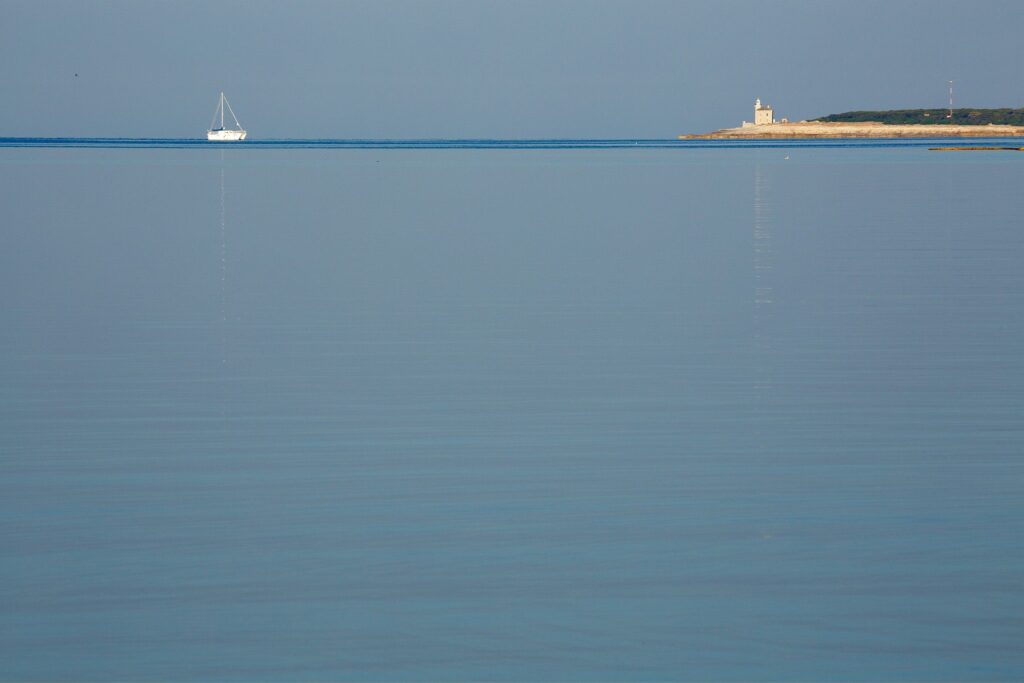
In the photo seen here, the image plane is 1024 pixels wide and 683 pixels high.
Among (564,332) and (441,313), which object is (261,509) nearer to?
(564,332)

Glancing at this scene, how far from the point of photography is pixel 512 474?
888cm

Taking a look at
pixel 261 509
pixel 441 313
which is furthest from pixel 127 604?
pixel 441 313

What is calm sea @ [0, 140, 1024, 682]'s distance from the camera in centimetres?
620

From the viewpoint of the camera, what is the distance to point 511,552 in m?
7.30

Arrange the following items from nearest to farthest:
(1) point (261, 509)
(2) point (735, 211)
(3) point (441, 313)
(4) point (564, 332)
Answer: (1) point (261, 509)
(4) point (564, 332)
(3) point (441, 313)
(2) point (735, 211)

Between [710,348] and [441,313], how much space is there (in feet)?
12.1

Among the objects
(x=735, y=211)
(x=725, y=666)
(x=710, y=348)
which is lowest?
(x=725, y=666)

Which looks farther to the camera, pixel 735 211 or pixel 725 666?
pixel 735 211

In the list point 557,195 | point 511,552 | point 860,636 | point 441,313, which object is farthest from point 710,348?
point 557,195

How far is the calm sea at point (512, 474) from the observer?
244 inches

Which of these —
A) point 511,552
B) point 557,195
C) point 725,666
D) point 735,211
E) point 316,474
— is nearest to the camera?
point 725,666

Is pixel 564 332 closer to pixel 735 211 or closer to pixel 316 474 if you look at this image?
pixel 316 474

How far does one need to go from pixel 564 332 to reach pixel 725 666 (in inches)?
352

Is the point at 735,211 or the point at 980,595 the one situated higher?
the point at 735,211
